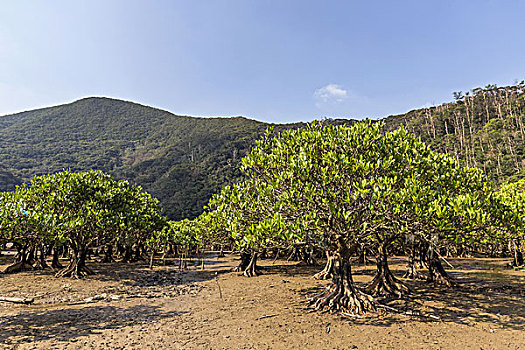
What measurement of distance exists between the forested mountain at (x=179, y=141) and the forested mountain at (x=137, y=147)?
0.42 metres

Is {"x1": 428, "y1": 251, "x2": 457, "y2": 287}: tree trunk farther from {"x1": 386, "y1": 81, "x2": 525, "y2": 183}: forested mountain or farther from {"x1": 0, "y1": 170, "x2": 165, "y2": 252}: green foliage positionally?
{"x1": 386, "y1": 81, "x2": 525, "y2": 183}: forested mountain

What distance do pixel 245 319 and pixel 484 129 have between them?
98435mm

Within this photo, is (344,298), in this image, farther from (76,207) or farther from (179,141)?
(179,141)

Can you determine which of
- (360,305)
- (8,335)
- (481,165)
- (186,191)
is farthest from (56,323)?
(186,191)

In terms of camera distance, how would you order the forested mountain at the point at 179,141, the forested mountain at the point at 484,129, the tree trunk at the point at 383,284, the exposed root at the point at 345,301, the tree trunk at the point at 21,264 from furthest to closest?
the forested mountain at the point at 179,141 < the forested mountain at the point at 484,129 < the tree trunk at the point at 21,264 < the tree trunk at the point at 383,284 < the exposed root at the point at 345,301

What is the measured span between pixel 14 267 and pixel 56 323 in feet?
55.6

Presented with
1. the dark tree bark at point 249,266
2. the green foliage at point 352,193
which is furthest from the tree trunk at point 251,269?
the green foliage at point 352,193

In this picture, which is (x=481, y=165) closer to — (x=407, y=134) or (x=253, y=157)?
(x=407, y=134)

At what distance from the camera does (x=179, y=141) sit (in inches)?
6137

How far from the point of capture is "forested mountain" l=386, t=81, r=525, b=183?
2579 inches

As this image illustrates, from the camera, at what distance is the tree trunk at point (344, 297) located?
11.9 m

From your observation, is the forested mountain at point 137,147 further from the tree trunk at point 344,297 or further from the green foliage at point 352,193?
the tree trunk at point 344,297

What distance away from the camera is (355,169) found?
10531 millimetres

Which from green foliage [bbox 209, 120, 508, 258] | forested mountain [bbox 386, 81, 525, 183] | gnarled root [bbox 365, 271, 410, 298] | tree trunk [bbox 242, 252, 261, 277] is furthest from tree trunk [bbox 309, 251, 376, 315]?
forested mountain [bbox 386, 81, 525, 183]
